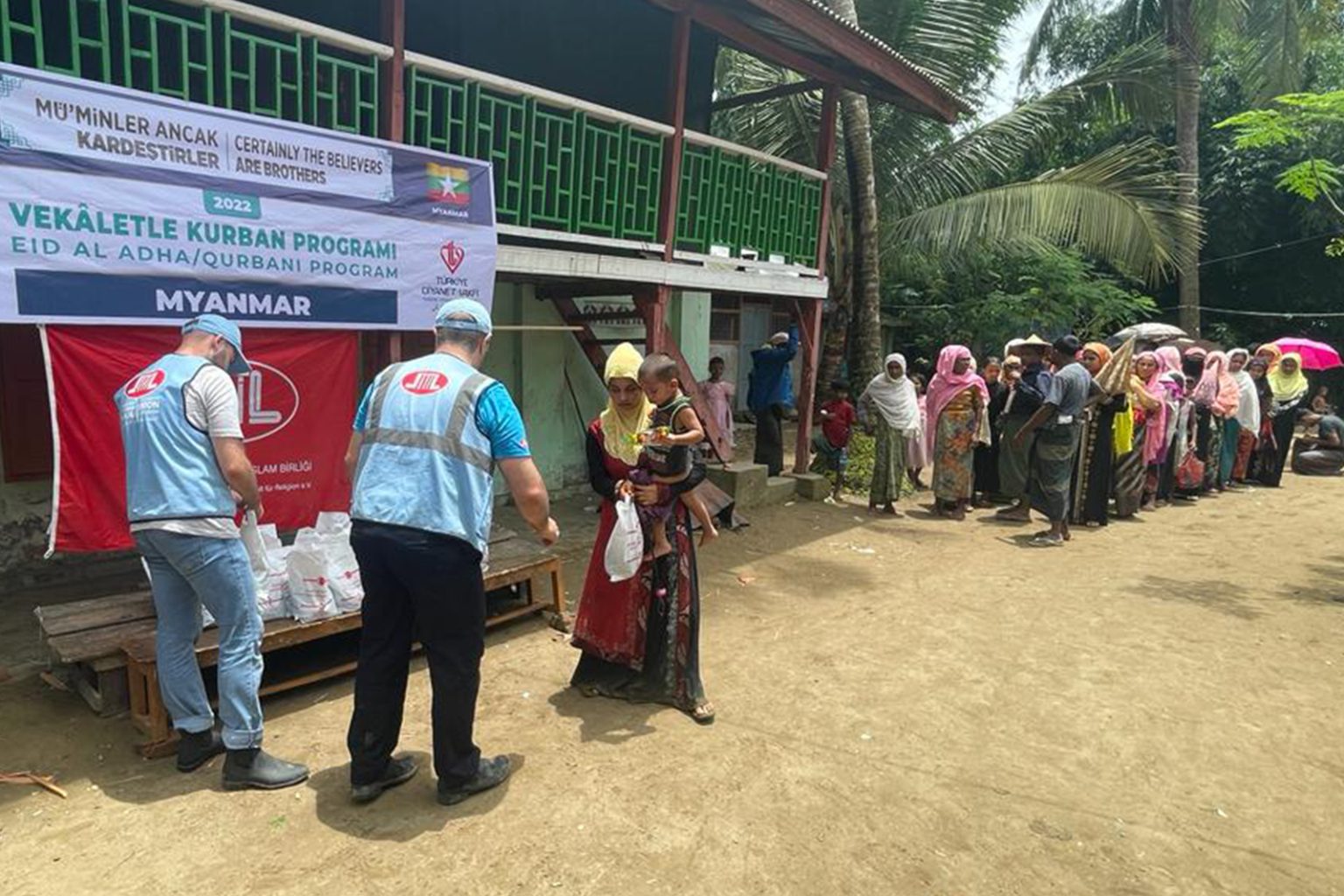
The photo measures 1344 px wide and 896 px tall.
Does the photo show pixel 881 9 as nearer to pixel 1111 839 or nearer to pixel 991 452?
pixel 991 452

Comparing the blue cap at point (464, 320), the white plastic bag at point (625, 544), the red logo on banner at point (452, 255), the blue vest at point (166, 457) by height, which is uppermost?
the red logo on banner at point (452, 255)

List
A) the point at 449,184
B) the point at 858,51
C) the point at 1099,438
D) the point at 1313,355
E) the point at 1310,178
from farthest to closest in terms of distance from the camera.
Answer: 1. the point at 1313,355
2. the point at 1099,438
3. the point at 858,51
4. the point at 1310,178
5. the point at 449,184

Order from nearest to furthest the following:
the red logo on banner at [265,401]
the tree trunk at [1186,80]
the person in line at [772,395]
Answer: the red logo on banner at [265,401] → the person in line at [772,395] → the tree trunk at [1186,80]

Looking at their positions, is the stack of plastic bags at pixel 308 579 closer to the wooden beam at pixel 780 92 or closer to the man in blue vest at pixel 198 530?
the man in blue vest at pixel 198 530

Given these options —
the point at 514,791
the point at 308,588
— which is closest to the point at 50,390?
the point at 308,588

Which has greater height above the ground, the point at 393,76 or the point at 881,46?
the point at 881,46

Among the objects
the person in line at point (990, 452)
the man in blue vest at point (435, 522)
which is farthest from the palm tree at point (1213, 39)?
the man in blue vest at point (435, 522)

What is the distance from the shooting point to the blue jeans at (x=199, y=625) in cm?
293

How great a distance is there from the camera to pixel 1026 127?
41.4ft

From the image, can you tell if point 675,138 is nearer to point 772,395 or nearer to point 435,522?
point 772,395

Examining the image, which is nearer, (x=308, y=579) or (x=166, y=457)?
(x=166, y=457)

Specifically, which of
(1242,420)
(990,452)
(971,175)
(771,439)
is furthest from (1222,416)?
(771,439)

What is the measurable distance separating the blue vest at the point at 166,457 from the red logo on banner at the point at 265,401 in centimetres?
174

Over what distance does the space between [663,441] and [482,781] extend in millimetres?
1484
